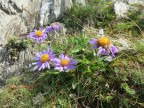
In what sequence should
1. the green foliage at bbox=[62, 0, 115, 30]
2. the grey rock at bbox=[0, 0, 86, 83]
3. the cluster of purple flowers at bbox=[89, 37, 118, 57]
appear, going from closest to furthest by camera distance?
the cluster of purple flowers at bbox=[89, 37, 118, 57] → the grey rock at bbox=[0, 0, 86, 83] → the green foliage at bbox=[62, 0, 115, 30]

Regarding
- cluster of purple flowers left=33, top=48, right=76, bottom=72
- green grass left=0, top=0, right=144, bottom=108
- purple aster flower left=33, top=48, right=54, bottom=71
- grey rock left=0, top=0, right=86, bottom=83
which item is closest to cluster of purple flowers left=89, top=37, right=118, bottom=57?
green grass left=0, top=0, right=144, bottom=108

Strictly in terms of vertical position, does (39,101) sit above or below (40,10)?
below

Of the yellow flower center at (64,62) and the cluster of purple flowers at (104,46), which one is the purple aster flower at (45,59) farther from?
the cluster of purple flowers at (104,46)

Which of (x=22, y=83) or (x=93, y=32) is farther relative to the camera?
(x=93, y=32)

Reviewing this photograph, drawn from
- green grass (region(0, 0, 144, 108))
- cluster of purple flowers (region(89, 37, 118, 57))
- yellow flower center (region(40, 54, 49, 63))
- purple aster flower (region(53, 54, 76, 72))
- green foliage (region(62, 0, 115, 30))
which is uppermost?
green foliage (region(62, 0, 115, 30))

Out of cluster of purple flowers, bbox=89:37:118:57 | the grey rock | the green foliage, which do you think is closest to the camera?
cluster of purple flowers, bbox=89:37:118:57

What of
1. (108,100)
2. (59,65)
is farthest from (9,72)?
(108,100)

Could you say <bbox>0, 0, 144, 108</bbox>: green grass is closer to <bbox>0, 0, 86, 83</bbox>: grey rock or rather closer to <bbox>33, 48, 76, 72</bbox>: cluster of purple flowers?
<bbox>33, 48, 76, 72</bbox>: cluster of purple flowers

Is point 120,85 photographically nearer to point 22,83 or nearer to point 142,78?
point 142,78
